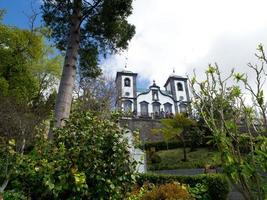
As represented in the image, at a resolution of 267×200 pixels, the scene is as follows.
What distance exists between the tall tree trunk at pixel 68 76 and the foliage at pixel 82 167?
57.8 inches

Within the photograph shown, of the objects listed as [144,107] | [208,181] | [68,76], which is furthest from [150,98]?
[68,76]

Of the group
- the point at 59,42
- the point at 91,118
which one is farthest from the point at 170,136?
the point at 91,118

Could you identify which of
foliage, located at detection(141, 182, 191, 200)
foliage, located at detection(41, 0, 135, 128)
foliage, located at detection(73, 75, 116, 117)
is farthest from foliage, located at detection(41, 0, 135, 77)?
foliage, located at detection(73, 75, 116, 117)

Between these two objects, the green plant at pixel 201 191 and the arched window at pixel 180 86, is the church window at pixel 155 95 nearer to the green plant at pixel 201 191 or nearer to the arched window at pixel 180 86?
the arched window at pixel 180 86

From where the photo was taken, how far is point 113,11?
8078mm

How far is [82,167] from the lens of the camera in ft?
12.0

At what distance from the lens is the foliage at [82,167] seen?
3.46m

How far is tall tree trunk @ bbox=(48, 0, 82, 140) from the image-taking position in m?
6.01

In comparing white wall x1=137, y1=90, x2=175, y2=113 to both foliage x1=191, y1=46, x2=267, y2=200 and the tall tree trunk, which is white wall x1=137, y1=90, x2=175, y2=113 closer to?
the tall tree trunk

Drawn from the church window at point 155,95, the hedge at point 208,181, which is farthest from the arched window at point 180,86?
the hedge at point 208,181

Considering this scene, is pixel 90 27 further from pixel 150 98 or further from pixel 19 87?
pixel 150 98

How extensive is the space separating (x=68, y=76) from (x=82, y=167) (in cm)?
339

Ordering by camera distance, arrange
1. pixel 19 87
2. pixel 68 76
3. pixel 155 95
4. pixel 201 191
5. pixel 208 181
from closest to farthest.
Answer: pixel 68 76, pixel 201 191, pixel 208 181, pixel 19 87, pixel 155 95

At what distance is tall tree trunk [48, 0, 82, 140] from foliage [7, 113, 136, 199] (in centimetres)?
147
